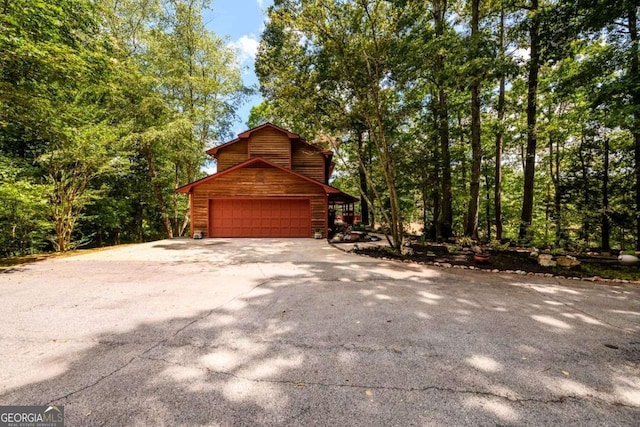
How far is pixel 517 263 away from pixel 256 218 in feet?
35.2

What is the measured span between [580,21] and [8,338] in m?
11.6

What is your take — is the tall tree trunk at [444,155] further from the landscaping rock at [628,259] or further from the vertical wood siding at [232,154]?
the vertical wood siding at [232,154]

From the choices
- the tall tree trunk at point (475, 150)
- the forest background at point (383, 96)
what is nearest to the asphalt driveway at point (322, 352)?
the tall tree trunk at point (475, 150)

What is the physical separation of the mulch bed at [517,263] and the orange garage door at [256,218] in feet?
17.7

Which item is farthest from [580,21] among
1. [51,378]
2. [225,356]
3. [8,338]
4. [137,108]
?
[137,108]

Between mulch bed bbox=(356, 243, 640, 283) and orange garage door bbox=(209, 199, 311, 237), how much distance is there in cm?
541

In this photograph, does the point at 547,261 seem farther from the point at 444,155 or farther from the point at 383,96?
the point at 383,96

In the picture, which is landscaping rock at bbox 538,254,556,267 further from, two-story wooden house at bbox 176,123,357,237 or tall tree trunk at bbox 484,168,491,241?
tall tree trunk at bbox 484,168,491,241

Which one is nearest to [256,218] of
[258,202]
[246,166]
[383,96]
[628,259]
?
[258,202]

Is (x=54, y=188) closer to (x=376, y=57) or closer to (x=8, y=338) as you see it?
(x=8, y=338)

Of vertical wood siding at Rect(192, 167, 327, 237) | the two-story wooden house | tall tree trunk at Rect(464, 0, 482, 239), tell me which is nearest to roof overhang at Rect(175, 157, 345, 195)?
the two-story wooden house

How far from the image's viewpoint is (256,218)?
516 inches

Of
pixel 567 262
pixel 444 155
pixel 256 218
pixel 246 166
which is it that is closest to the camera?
pixel 567 262

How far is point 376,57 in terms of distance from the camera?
7.57 m
